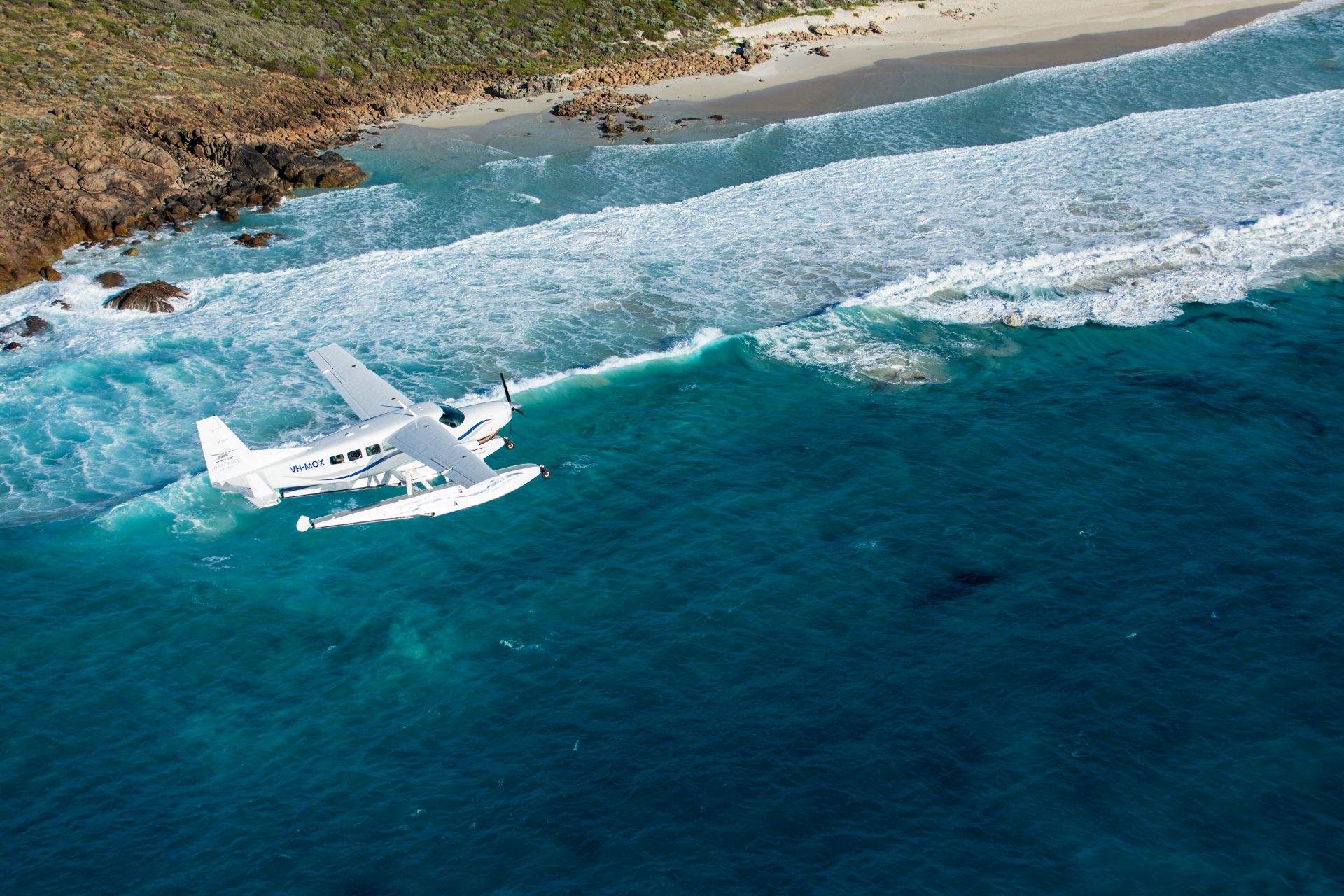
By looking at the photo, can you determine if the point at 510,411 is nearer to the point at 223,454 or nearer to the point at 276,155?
the point at 223,454

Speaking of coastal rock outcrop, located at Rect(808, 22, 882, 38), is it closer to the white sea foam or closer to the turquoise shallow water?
the white sea foam

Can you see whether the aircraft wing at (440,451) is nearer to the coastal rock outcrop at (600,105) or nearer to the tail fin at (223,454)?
the tail fin at (223,454)

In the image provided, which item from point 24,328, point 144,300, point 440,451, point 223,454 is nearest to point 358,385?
point 223,454

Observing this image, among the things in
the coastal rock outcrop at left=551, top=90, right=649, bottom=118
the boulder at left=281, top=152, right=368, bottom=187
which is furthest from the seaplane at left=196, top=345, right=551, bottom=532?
the coastal rock outcrop at left=551, top=90, right=649, bottom=118

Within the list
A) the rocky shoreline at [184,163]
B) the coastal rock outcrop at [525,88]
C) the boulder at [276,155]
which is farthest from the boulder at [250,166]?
the coastal rock outcrop at [525,88]

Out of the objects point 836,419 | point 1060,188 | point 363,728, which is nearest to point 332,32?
point 1060,188

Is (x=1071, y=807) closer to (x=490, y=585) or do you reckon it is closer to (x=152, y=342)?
(x=490, y=585)
